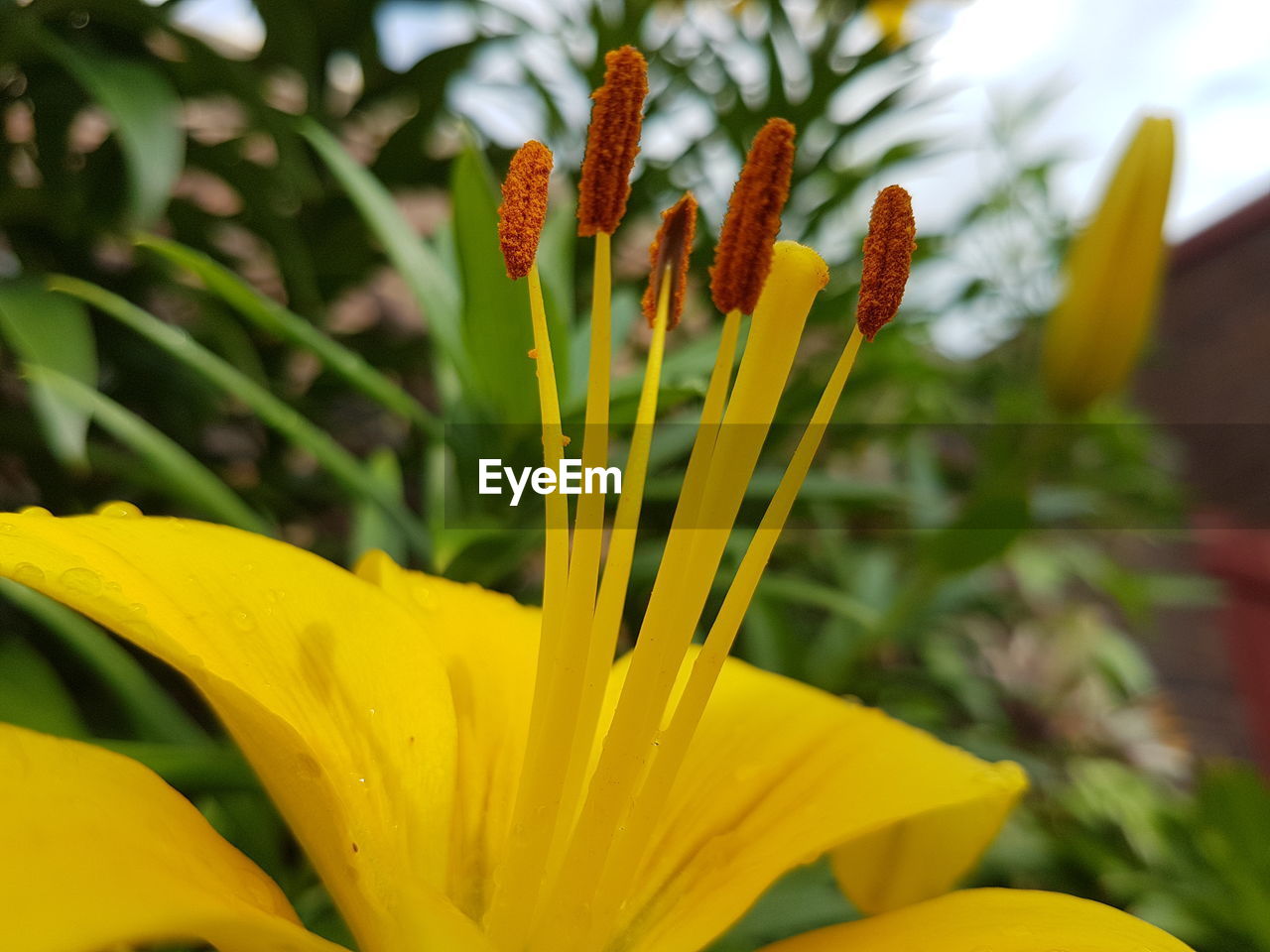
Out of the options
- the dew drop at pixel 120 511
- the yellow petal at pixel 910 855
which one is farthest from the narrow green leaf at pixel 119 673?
the yellow petal at pixel 910 855

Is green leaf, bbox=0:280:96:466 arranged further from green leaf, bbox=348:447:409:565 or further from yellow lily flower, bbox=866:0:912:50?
yellow lily flower, bbox=866:0:912:50

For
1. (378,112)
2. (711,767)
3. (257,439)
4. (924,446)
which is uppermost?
(378,112)

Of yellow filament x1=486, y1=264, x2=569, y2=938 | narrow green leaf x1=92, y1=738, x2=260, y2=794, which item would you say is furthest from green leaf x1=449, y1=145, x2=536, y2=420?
narrow green leaf x1=92, y1=738, x2=260, y2=794

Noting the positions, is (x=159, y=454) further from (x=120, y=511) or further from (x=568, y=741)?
(x=568, y=741)

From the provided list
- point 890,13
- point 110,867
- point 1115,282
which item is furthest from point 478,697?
point 890,13

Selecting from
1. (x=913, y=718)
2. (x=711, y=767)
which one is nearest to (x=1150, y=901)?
(x=913, y=718)

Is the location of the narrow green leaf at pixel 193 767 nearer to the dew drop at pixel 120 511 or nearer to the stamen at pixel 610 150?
the dew drop at pixel 120 511

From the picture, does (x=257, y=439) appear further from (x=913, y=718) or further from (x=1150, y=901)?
(x=1150, y=901)
